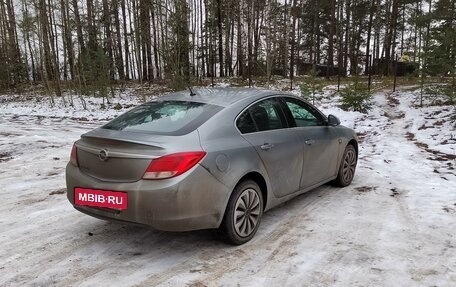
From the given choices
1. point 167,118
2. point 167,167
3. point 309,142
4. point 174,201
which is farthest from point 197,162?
point 309,142

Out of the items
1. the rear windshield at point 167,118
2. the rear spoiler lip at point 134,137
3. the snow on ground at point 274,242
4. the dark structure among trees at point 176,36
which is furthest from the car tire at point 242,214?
the dark structure among trees at point 176,36

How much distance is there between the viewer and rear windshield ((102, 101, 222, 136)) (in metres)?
3.64

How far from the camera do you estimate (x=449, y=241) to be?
13.0ft

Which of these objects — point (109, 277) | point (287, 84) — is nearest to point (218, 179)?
point (109, 277)

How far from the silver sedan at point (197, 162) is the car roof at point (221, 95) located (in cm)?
1

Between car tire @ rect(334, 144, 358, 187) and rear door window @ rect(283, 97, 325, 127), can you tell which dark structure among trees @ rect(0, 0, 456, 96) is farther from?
rear door window @ rect(283, 97, 325, 127)

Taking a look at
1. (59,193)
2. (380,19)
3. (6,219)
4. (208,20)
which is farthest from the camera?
(380,19)

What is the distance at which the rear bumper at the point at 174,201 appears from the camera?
3236mm

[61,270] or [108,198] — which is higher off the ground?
[108,198]

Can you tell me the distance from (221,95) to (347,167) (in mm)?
2550

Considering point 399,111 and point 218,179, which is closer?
point 218,179

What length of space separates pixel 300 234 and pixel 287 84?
20.1 m

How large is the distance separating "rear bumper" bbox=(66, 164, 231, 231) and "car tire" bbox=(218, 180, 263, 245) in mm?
213

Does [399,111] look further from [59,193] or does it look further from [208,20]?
[208,20]
